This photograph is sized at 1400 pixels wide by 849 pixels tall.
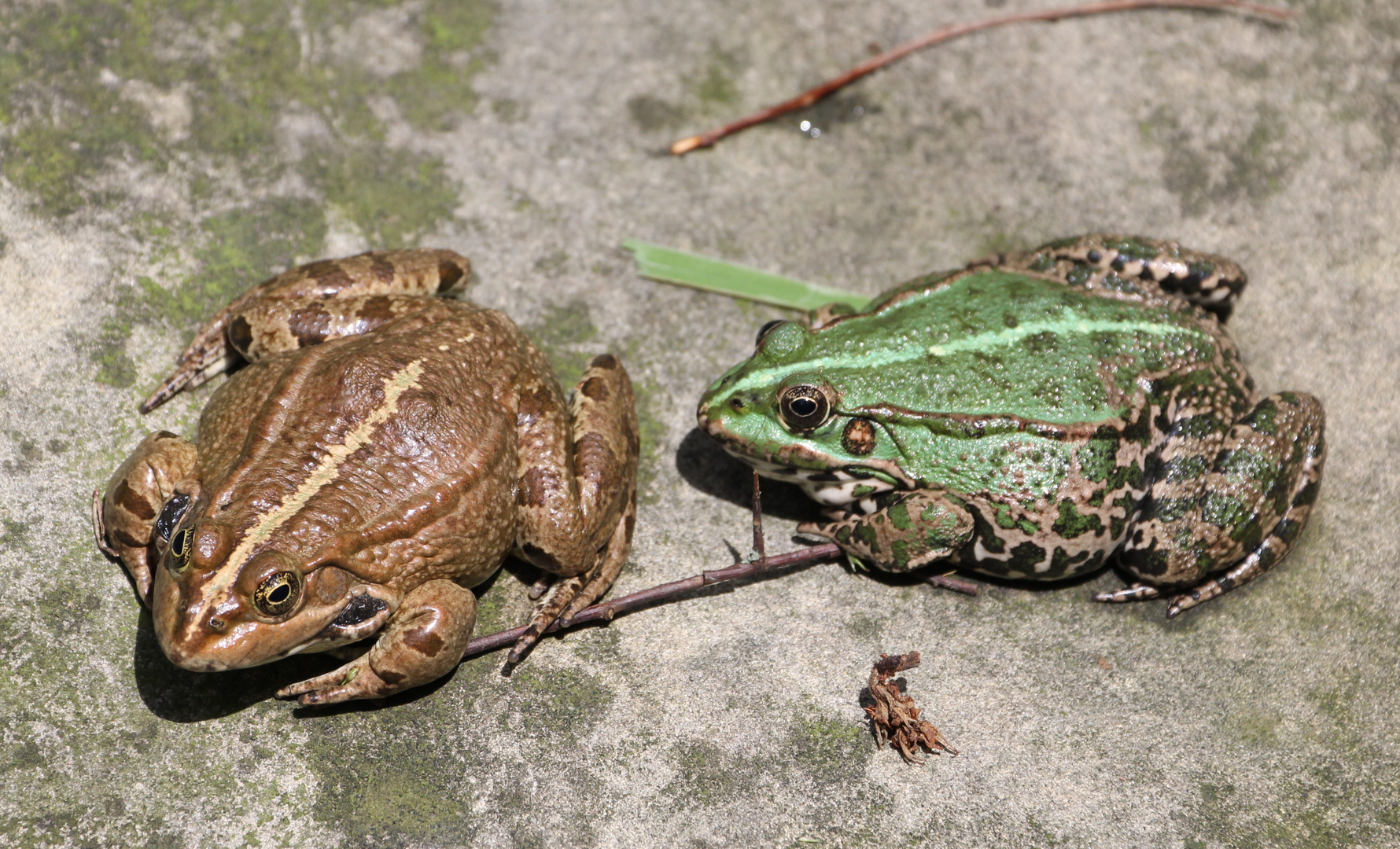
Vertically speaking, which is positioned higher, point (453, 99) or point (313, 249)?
point (453, 99)

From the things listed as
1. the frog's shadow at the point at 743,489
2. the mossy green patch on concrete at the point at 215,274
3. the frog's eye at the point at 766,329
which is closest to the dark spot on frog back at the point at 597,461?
the frog's shadow at the point at 743,489

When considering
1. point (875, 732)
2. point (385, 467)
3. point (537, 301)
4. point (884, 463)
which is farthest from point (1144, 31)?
point (385, 467)

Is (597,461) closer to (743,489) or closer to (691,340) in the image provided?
(743,489)

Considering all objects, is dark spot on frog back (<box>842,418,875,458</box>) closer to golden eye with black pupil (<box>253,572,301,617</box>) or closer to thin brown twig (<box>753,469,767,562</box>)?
thin brown twig (<box>753,469,767,562</box>)

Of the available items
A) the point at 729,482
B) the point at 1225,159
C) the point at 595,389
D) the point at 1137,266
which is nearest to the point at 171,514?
the point at 595,389

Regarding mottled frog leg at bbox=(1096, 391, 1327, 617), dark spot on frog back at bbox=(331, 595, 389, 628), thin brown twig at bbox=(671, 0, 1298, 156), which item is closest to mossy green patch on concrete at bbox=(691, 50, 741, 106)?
thin brown twig at bbox=(671, 0, 1298, 156)

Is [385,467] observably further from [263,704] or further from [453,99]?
[453,99]
